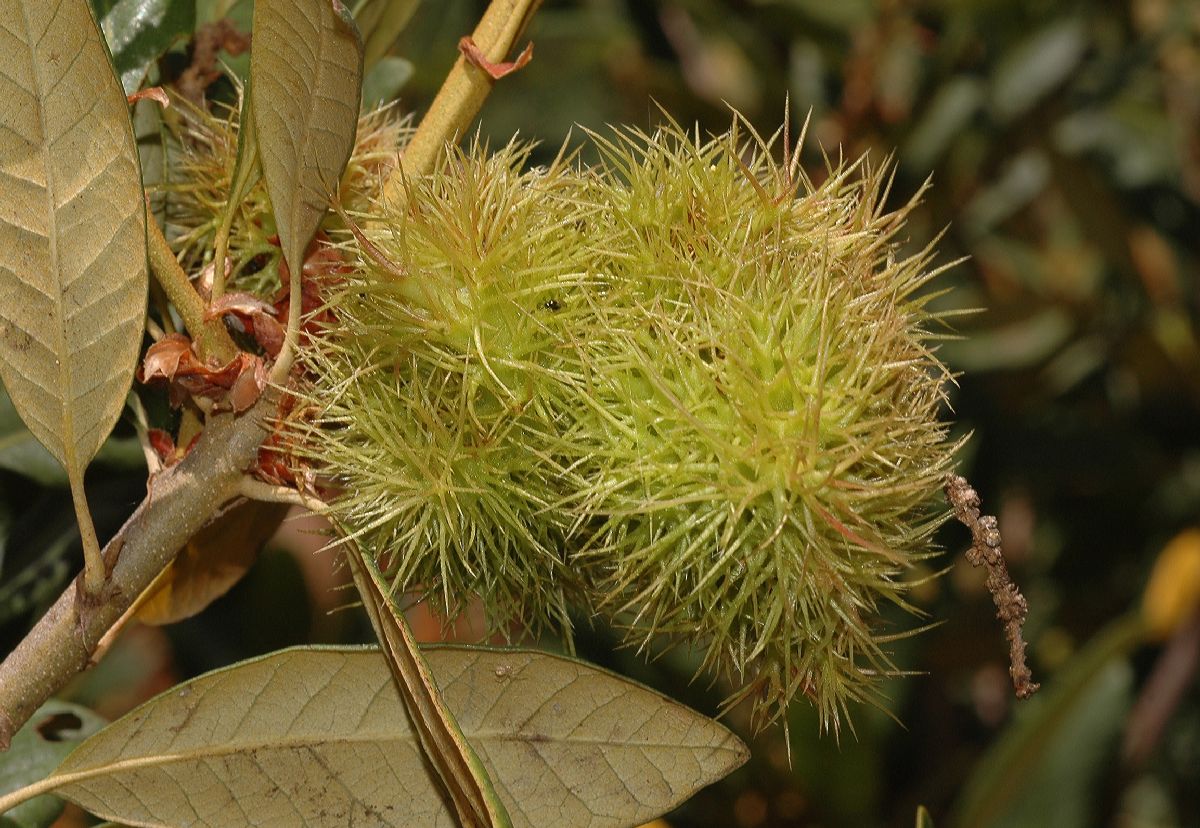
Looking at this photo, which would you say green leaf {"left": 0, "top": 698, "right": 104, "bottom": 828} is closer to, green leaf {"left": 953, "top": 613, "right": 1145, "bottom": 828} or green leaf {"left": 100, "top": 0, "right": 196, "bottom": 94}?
green leaf {"left": 100, "top": 0, "right": 196, "bottom": 94}

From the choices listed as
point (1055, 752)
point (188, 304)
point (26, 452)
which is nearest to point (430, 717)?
point (188, 304)

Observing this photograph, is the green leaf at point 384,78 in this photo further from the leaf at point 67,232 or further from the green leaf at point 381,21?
the leaf at point 67,232

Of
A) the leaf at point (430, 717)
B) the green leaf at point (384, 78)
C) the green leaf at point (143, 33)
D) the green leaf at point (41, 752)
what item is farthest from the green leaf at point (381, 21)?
the green leaf at point (41, 752)

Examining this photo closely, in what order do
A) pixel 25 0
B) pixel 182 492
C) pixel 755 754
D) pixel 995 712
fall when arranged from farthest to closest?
pixel 995 712
pixel 755 754
pixel 182 492
pixel 25 0

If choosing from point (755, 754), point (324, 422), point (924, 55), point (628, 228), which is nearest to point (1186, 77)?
point (924, 55)

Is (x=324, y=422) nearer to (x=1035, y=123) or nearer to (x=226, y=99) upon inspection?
(x=226, y=99)

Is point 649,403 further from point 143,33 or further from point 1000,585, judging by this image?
point 143,33
